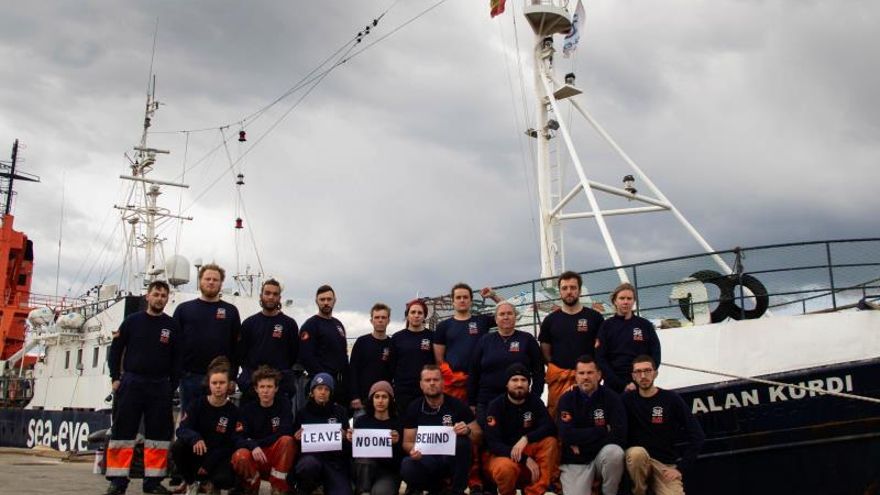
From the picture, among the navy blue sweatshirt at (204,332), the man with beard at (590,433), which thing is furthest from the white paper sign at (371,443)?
the navy blue sweatshirt at (204,332)

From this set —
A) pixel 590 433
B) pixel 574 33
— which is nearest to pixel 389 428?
pixel 590 433

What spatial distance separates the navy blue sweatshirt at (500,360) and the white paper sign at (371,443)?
90cm

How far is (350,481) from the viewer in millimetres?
6355

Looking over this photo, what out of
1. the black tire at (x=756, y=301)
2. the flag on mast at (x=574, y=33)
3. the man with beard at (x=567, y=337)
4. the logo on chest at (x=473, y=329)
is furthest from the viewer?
the flag on mast at (x=574, y=33)

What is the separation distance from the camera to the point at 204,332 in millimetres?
6848

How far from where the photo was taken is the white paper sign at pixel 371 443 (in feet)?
20.4

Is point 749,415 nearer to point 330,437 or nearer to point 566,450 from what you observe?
point 566,450

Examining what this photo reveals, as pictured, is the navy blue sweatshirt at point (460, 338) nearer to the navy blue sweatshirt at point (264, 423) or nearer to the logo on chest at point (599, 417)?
the logo on chest at point (599, 417)

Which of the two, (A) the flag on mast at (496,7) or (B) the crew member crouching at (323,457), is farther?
(A) the flag on mast at (496,7)

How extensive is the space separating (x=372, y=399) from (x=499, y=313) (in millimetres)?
1297

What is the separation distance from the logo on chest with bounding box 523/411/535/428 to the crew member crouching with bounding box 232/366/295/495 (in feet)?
6.13

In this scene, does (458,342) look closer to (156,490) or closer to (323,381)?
(323,381)

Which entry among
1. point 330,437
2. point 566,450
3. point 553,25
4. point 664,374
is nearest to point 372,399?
point 330,437

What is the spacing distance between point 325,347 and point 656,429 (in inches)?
121
